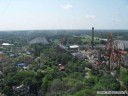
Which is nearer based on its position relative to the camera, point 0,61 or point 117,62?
point 117,62

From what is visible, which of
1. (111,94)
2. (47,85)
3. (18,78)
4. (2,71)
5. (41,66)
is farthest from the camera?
(41,66)

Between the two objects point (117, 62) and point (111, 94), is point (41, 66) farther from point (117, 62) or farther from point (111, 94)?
point (111, 94)

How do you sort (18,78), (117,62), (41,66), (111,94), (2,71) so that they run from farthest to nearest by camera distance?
(41,66), (2,71), (117,62), (18,78), (111,94)

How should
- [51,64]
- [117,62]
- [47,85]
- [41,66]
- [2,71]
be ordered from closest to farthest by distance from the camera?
[47,85] < [117,62] < [2,71] < [41,66] < [51,64]

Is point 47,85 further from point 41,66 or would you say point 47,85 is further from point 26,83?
point 41,66

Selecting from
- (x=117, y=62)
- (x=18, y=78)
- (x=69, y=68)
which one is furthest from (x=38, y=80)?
(x=117, y=62)

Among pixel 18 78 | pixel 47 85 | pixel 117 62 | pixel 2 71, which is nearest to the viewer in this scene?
pixel 47 85

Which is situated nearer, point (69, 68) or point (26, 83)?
point (26, 83)

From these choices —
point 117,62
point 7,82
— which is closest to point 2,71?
point 7,82

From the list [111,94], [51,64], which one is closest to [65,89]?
[111,94]
